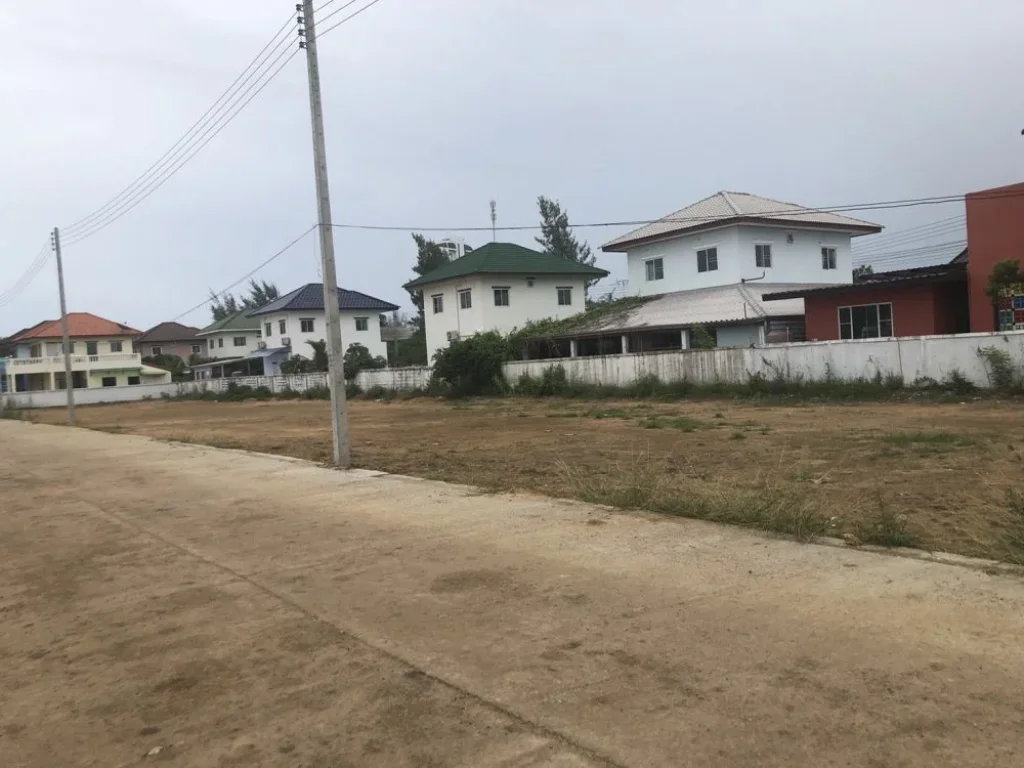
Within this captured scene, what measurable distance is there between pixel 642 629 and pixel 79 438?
24.5 meters

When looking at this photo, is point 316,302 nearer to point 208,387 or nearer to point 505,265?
point 208,387

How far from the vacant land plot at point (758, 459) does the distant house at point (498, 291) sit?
19347 millimetres

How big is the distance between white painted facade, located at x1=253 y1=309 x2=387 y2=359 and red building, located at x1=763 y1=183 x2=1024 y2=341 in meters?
38.8

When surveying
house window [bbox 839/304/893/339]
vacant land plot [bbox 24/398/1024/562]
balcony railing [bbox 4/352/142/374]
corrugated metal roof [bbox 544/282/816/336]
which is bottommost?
vacant land plot [bbox 24/398/1024/562]

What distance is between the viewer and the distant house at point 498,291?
43.7 m

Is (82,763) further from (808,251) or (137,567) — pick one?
(808,251)

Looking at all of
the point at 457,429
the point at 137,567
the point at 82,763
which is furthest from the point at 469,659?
the point at 457,429

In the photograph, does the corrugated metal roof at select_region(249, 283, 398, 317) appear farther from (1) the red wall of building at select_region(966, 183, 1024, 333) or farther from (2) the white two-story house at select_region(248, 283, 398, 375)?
(1) the red wall of building at select_region(966, 183, 1024, 333)

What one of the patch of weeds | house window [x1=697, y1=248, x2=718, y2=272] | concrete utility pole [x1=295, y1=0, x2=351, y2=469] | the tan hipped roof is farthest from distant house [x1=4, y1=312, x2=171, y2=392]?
the patch of weeds

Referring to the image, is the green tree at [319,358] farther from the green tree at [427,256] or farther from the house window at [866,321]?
the house window at [866,321]

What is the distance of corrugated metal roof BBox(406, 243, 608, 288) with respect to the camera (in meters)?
43.7

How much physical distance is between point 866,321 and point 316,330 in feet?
147

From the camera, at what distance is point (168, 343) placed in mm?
85500

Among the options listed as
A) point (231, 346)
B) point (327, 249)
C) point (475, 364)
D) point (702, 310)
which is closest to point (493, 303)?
point (475, 364)
